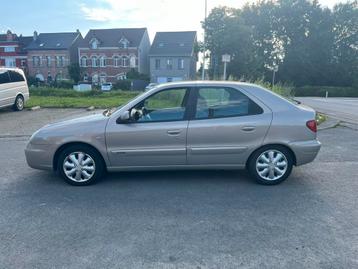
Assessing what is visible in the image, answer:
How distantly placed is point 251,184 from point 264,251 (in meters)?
1.82

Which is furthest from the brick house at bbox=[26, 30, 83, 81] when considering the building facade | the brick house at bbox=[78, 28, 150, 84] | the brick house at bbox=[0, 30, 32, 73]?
the building facade

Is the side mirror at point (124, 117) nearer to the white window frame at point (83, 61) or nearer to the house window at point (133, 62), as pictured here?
the house window at point (133, 62)

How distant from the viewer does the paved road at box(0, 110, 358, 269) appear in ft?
9.21

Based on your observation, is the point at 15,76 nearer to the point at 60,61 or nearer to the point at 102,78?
the point at 102,78

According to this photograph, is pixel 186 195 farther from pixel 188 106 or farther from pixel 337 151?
pixel 337 151

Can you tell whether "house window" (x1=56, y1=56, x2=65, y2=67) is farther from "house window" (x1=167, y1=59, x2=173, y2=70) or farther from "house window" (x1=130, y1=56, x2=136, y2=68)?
"house window" (x1=167, y1=59, x2=173, y2=70)

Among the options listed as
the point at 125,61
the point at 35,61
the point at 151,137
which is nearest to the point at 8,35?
the point at 35,61

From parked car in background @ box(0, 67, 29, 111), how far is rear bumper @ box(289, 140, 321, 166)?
1214cm

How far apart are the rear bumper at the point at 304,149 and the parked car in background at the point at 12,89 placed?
12.1 metres

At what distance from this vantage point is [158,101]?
15.5 ft

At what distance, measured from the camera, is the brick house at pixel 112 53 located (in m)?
50.5

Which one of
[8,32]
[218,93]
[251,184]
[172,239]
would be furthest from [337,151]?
[8,32]

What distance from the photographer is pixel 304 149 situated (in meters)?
4.57

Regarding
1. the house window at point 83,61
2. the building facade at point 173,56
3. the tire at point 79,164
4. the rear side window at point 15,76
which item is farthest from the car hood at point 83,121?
the house window at point 83,61
